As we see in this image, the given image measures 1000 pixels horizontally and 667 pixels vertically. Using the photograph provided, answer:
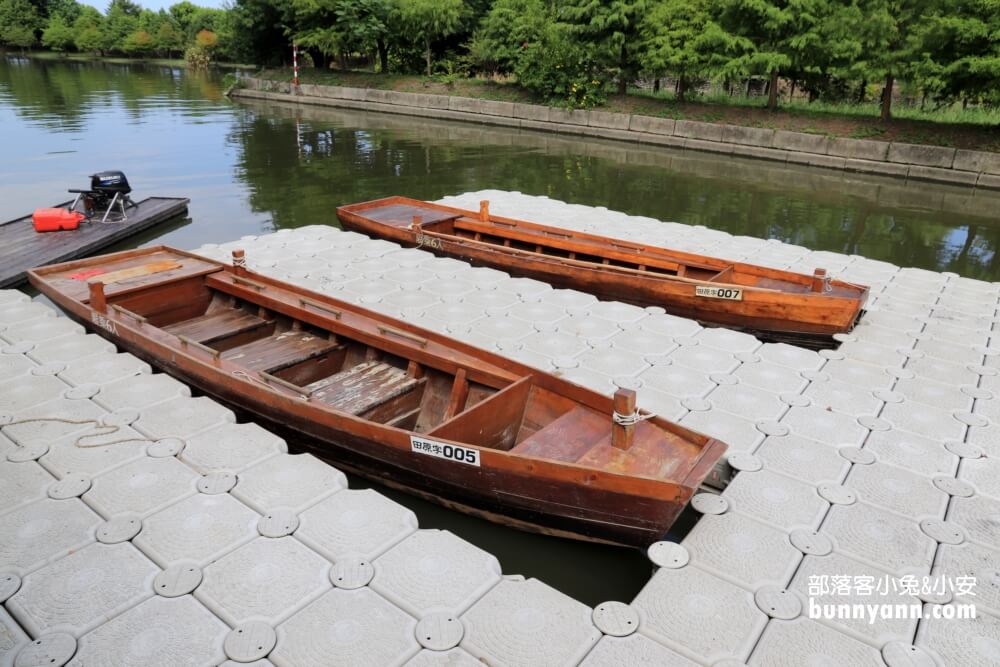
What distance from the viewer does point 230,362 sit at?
243 inches

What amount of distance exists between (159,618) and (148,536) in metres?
0.81

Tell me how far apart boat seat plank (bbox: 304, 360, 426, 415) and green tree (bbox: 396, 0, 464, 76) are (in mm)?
31915

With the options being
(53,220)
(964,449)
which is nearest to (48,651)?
(964,449)

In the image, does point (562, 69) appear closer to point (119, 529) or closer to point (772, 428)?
point (772, 428)

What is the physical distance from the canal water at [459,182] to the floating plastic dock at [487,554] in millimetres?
961

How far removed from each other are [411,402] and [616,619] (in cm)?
289

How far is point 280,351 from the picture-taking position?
6906 millimetres

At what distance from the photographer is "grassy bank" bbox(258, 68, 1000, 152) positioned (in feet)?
70.9

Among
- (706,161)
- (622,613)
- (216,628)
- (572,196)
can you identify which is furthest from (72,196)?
(706,161)

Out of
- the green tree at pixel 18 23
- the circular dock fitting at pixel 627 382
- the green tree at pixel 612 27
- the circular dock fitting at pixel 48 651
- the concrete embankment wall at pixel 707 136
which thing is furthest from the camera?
the green tree at pixel 18 23

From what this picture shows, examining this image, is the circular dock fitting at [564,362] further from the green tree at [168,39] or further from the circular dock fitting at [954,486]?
the green tree at [168,39]

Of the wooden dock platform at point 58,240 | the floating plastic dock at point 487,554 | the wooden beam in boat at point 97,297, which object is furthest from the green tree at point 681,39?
the wooden beam in boat at point 97,297

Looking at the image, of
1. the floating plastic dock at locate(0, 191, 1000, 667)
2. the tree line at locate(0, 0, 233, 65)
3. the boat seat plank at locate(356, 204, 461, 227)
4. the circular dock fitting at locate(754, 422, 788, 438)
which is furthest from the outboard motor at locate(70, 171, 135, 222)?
the tree line at locate(0, 0, 233, 65)

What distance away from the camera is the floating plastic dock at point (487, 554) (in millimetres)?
3797
